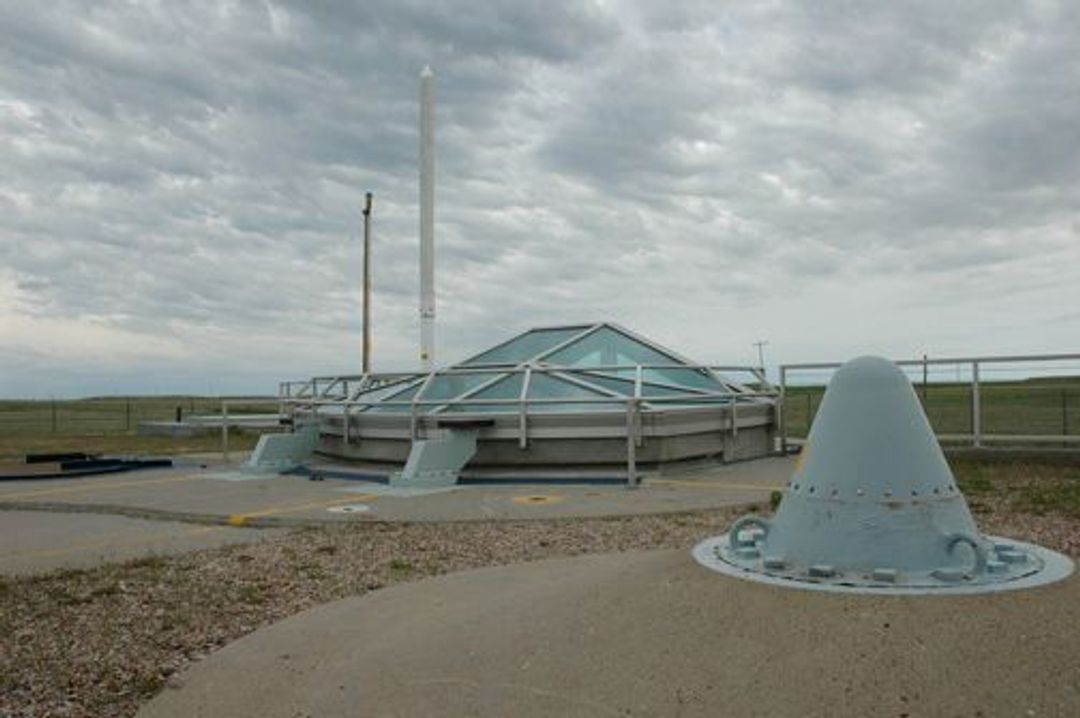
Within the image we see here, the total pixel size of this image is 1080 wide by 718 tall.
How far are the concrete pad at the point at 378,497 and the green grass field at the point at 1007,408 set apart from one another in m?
2.87

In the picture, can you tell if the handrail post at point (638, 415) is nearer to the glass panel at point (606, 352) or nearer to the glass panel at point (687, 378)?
the glass panel at point (687, 378)

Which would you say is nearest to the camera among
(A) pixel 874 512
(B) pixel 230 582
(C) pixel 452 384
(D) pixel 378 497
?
(A) pixel 874 512

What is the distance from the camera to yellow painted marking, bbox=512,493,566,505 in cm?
1123

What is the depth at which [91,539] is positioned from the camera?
956cm

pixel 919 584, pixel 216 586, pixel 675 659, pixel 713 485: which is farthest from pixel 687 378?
pixel 675 659

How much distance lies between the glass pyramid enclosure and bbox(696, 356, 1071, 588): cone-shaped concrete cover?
23.2 ft

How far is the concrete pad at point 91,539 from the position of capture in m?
8.37

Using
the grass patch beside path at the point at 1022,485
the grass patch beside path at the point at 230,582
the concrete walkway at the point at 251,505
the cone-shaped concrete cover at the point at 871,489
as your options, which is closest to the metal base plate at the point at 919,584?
the cone-shaped concrete cover at the point at 871,489

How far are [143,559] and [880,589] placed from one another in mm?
5767

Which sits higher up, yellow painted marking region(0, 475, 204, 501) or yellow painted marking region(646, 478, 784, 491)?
yellow painted marking region(646, 478, 784, 491)

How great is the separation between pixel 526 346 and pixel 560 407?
11.9ft

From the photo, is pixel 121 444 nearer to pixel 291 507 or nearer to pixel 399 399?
pixel 399 399

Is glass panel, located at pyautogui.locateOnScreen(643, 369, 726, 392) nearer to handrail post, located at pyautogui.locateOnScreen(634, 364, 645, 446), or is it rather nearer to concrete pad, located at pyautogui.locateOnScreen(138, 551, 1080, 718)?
handrail post, located at pyautogui.locateOnScreen(634, 364, 645, 446)

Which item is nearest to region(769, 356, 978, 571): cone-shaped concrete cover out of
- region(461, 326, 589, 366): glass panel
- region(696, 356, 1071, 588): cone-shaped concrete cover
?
region(696, 356, 1071, 588): cone-shaped concrete cover
